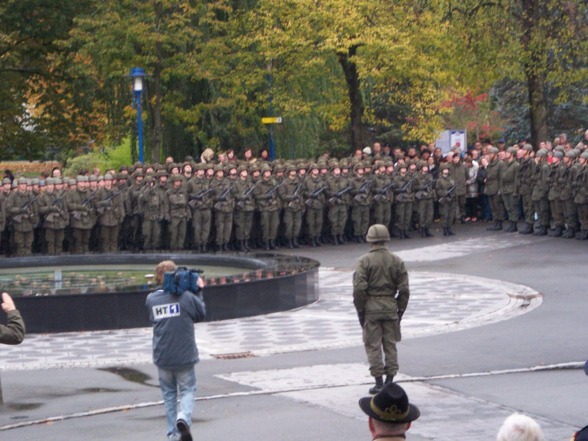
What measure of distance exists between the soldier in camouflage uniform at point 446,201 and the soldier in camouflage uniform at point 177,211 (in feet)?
21.5

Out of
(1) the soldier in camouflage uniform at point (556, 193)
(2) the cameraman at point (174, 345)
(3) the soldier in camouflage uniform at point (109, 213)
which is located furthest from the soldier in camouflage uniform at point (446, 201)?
(2) the cameraman at point (174, 345)

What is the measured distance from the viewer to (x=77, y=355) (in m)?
16.8

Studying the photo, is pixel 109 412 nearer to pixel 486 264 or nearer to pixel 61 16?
pixel 486 264

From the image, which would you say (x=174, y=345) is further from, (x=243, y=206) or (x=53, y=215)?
(x=243, y=206)

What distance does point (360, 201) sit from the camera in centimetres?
3152

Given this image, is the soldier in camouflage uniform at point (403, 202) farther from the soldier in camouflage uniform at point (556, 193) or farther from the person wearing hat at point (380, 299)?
the person wearing hat at point (380, 299)

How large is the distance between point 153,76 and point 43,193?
27.9 feet

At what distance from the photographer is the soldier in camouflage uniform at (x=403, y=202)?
1262 inches

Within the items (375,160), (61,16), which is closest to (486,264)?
(375,160)

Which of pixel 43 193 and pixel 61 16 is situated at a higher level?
pixel 61 16

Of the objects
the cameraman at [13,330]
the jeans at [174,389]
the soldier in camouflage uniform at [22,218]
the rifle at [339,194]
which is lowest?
the jeans at [174,389]

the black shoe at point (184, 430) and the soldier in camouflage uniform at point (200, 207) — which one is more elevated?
the soldier in camouflage uniform at point (200, 207)

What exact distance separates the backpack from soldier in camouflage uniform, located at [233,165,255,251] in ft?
62.4

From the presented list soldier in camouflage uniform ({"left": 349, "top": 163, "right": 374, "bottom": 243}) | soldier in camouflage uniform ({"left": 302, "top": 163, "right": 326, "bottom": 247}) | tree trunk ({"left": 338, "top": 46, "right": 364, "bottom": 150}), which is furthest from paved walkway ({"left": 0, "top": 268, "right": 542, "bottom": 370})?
tree trunk ({"left": 338, "top": 46, "right": 364, "bottom": 150})
